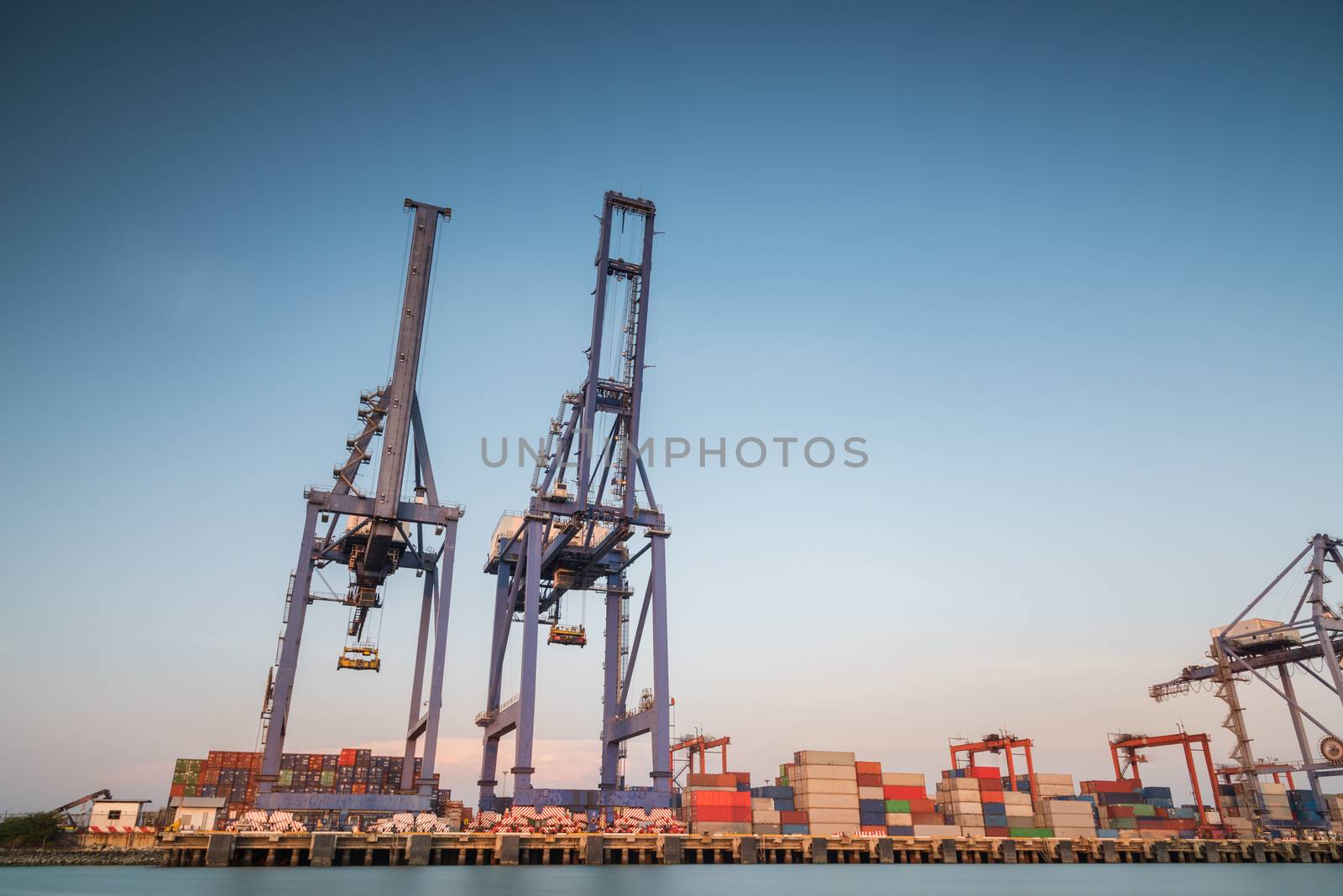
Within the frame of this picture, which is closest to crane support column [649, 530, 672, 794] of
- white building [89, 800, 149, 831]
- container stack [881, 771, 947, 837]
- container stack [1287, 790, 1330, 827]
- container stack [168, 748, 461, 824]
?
container stack [881, 771, 947, 837]

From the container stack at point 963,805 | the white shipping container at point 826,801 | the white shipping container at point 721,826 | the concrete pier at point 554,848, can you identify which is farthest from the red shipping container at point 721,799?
the container stack at point 963,805

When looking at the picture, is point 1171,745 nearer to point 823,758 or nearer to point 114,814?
point 823,758

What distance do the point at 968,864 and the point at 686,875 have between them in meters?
19.3

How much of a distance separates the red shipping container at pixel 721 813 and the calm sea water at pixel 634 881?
5940 mm

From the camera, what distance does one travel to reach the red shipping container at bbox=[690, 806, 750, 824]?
37.3 metres

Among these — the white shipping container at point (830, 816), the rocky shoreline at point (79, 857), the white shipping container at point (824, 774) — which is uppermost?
the white shipping container at point (824, 774)

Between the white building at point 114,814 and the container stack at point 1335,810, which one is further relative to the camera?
the container stack at point 1335,810

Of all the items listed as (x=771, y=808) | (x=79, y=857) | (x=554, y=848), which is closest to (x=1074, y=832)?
(x=771, y=808)

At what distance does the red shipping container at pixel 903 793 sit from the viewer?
138 feet

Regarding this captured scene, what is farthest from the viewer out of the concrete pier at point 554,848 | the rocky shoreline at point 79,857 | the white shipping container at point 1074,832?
the white shipping container at point 1074,832

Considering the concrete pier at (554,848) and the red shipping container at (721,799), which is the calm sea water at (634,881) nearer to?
the concrete pier at (554,848)

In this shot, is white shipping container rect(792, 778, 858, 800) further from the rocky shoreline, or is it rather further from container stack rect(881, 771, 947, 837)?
the rocky shoreline

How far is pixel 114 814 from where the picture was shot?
128 ft

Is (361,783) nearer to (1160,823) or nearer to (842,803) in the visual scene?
(842,803)
